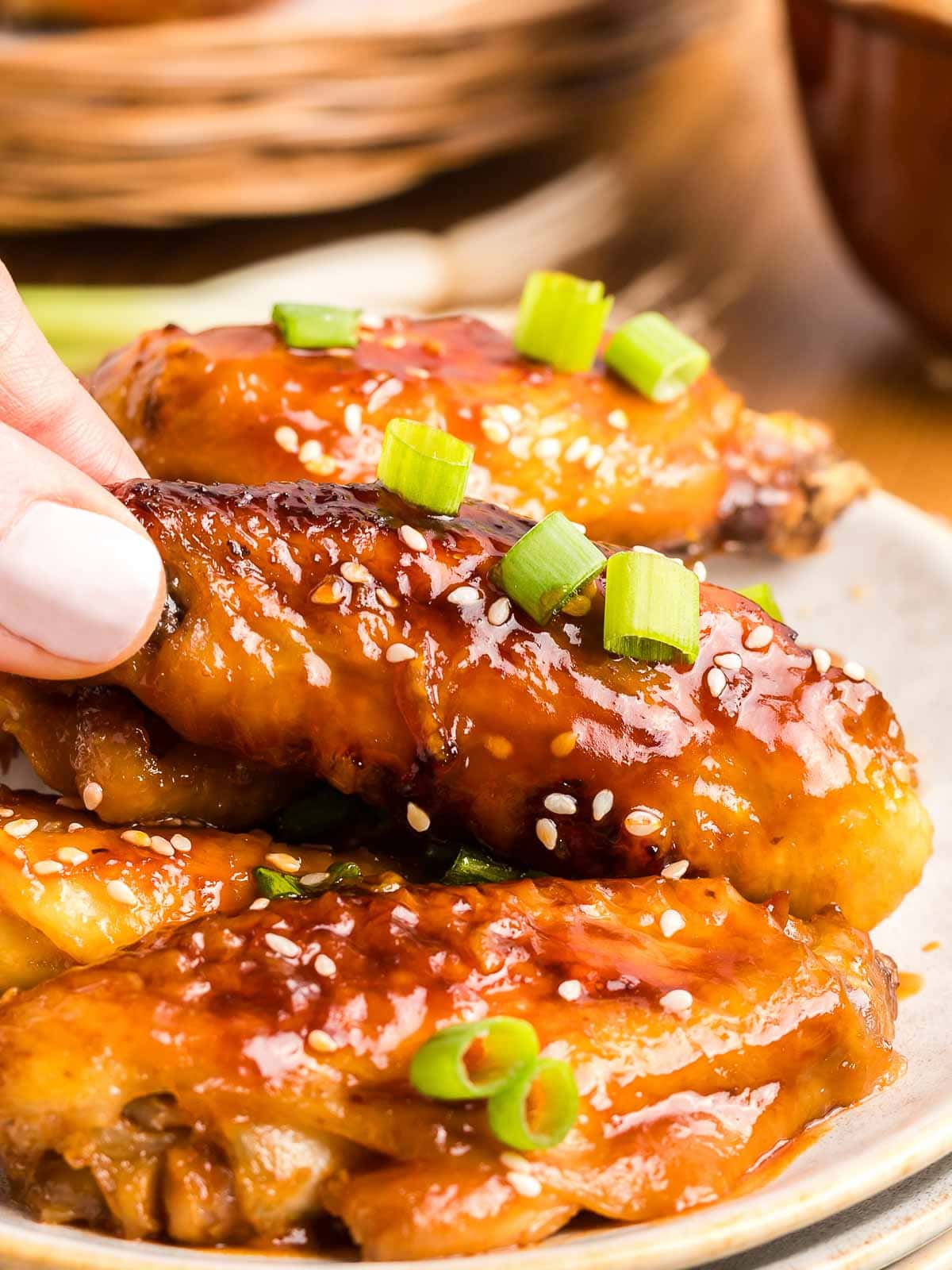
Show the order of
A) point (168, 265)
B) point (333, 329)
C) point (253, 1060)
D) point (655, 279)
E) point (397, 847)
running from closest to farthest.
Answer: point (253, 1060) < point (397, 847) < point (333, 329) < point (168, 265) < point (655, 279)

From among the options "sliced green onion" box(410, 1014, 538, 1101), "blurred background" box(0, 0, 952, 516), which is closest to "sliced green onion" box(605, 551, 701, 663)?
"sliced green onion" box(410, 1014, 538, 1101)

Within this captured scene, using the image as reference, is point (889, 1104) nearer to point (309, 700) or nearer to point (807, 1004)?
point (807, 1004)

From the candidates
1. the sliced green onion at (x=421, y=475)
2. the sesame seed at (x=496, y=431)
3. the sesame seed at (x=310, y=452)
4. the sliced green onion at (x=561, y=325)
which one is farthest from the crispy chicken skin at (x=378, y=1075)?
the sliced green onion at (x=561, y=325)

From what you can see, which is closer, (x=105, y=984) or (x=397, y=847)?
(x=105, y=984)

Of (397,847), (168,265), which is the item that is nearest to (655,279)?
(168,265)

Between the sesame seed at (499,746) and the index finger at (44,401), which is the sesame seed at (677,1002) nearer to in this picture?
the sesame seed at (499,746)

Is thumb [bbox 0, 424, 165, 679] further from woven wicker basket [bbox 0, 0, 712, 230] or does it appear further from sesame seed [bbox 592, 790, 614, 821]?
woven wicker basket [bbox 0, 0, 712, 230]
